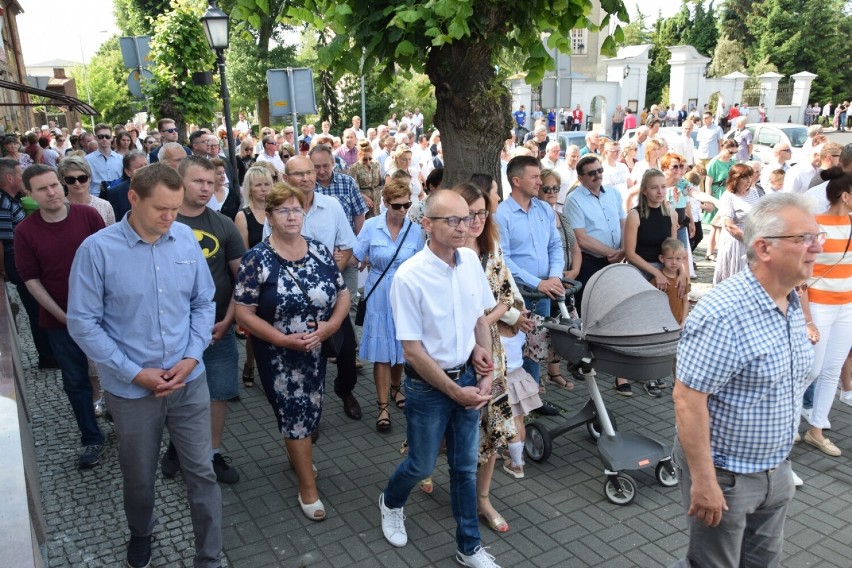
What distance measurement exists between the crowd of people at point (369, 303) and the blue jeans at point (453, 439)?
0.01 meters

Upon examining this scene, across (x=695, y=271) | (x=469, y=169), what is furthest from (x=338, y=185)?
(x=695, y=271)

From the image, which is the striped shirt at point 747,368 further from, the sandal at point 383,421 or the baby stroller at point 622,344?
the sandal at point 383,421

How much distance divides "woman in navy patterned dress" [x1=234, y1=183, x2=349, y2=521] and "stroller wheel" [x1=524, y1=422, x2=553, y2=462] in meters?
1.61

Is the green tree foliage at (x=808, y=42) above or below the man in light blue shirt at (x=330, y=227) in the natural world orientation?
above

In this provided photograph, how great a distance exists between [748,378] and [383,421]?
3385mm

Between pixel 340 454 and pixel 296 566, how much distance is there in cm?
135

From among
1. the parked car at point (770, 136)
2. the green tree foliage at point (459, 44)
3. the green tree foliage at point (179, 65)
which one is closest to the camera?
the green tree foliage at point (459, 44)

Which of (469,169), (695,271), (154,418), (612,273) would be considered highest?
(469,169)

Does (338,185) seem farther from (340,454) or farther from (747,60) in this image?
(747,60)

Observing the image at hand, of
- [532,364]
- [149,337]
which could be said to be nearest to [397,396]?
[532,364]

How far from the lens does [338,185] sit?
22.4 ft

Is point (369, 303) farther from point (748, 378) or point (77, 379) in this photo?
point (748, 378)

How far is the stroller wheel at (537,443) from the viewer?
16.0 ft

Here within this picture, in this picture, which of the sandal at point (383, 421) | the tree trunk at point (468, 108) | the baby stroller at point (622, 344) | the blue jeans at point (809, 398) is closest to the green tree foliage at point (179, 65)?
the tree trunk at point (468, 108)
